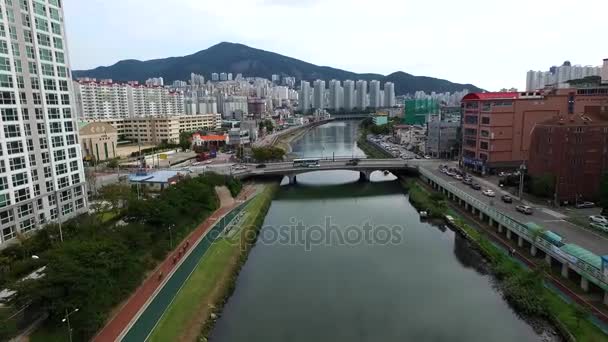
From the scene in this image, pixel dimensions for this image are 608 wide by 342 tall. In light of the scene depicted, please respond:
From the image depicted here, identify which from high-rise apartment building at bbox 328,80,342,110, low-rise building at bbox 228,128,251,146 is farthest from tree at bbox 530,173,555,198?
high-rise apartment building at bbox 328,80,342,110

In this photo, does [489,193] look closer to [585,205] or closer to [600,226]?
[585,205]

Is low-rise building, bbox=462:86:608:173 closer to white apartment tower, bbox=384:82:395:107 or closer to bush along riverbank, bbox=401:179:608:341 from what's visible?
bush along riverbank, bbox=401:179:608:341

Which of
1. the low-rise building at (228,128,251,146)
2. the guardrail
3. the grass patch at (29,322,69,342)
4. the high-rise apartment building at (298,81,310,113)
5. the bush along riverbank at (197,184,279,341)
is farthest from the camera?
the high-rise apartment building at (298,81,310,113)

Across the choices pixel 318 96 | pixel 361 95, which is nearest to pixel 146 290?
pixel 361 95

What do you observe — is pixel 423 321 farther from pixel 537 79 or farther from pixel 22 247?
pixel 537 79

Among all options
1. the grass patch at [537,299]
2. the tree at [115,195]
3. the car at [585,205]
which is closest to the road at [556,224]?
the car at [585,205]

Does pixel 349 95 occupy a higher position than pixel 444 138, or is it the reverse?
pixel 349 95
